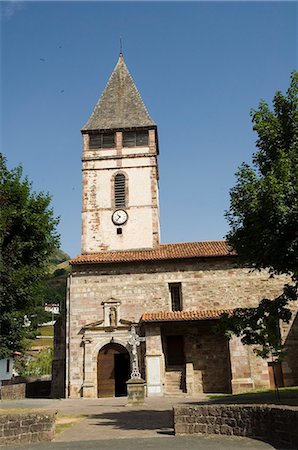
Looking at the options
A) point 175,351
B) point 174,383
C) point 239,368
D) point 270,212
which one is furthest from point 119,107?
point 270,212

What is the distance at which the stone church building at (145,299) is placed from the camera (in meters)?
22.5

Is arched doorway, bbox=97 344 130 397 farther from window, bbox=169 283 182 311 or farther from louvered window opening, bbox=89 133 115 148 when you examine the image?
louvered window opening, bbox=89 133 115 148

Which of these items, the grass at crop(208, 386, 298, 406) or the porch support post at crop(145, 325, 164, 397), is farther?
the porch support post at crop(145, 325, 164, 397)

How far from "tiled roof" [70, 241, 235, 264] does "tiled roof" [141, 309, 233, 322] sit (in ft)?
10.4

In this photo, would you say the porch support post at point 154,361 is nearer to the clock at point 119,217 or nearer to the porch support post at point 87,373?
the porch support post at point 87,373

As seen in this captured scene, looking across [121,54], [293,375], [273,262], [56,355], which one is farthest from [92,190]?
[273,262]

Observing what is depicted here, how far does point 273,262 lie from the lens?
11.8 metres

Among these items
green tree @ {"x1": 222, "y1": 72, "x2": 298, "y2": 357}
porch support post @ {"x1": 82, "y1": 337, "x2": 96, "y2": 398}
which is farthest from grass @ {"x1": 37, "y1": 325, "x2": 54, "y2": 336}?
green tree @ {"x1": 222, "y1": 72, "x2": 298, "y2": 357}

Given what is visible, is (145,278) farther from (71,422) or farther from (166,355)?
(71,422)

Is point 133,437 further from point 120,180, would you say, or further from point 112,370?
point 120,180

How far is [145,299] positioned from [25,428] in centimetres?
1510

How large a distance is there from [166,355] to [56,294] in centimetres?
9174

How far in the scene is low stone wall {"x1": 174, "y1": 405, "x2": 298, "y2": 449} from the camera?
7.87 m

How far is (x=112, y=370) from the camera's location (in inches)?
938
